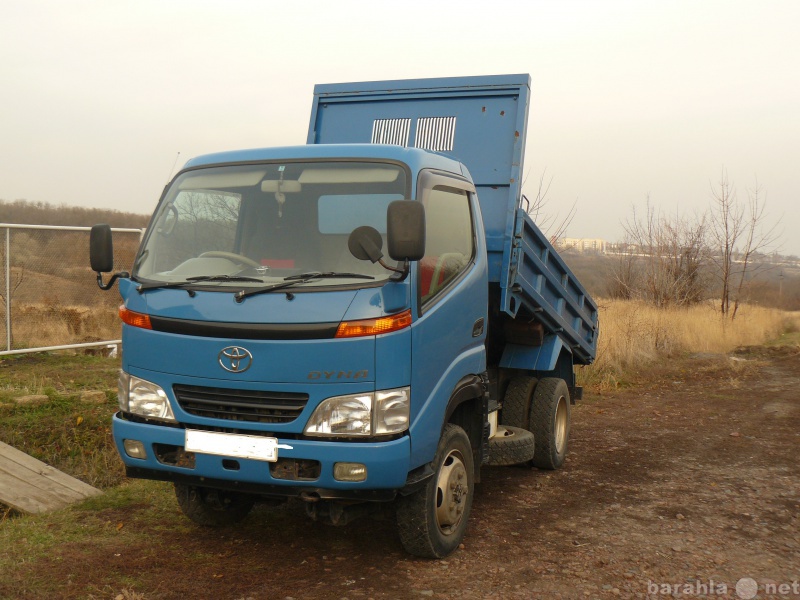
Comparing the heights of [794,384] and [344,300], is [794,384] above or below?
below

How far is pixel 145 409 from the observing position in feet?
13.2

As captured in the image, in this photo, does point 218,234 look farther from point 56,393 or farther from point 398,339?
point 56,393

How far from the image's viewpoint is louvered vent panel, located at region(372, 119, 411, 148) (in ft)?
20.3

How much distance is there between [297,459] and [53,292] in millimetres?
8255

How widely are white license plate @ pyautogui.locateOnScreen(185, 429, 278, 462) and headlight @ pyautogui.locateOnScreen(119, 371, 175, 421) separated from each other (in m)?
0.19

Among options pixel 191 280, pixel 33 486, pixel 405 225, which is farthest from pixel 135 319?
pixel 33 486

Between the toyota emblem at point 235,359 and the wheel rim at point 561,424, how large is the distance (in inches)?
145

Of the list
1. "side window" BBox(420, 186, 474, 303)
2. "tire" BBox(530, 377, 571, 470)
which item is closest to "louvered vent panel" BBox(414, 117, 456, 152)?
"side window" BBox(420, 186, 474, 303)

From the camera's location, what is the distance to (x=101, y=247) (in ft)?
14.3

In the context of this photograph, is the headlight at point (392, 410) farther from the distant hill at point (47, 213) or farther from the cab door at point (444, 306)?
the distant hill at point (47, 213)

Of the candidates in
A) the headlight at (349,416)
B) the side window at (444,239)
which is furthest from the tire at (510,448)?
the headlight at (349,416)

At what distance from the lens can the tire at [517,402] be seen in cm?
638

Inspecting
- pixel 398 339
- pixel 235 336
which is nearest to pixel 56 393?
pixel 235 336

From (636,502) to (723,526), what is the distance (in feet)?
2.33
